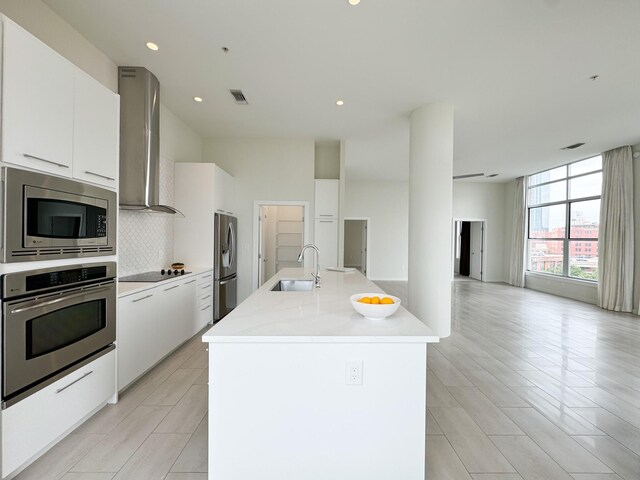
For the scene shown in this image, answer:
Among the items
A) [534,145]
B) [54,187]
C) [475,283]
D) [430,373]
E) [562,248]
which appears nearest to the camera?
[54,187]

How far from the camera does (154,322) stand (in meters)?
2.82

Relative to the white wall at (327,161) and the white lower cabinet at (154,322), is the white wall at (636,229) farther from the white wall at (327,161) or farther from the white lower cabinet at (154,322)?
the white lower cabinet at (154,322)

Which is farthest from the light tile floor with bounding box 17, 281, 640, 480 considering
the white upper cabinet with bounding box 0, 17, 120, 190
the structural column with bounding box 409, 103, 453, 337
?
the white upper cabinet with bounding box 0, 17, 120, 190

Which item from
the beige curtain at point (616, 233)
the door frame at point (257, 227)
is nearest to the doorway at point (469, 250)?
the beige curtain at point (616, 233)

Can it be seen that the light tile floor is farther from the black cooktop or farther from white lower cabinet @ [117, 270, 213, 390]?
the black cooktop

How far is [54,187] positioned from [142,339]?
1504 mm

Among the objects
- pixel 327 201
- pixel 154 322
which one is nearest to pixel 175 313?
pixel 154 322

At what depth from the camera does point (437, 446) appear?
187 centimetres

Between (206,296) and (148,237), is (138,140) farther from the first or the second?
(206,296)

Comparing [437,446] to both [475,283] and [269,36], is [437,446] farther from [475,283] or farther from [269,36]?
[475,283]

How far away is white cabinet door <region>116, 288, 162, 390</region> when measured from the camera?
2387 mm

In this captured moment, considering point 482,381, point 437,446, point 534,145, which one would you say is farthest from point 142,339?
point 534,145

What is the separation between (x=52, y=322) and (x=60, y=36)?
2363mm

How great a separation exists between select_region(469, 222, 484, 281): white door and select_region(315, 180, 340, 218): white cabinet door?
21.1 ft
